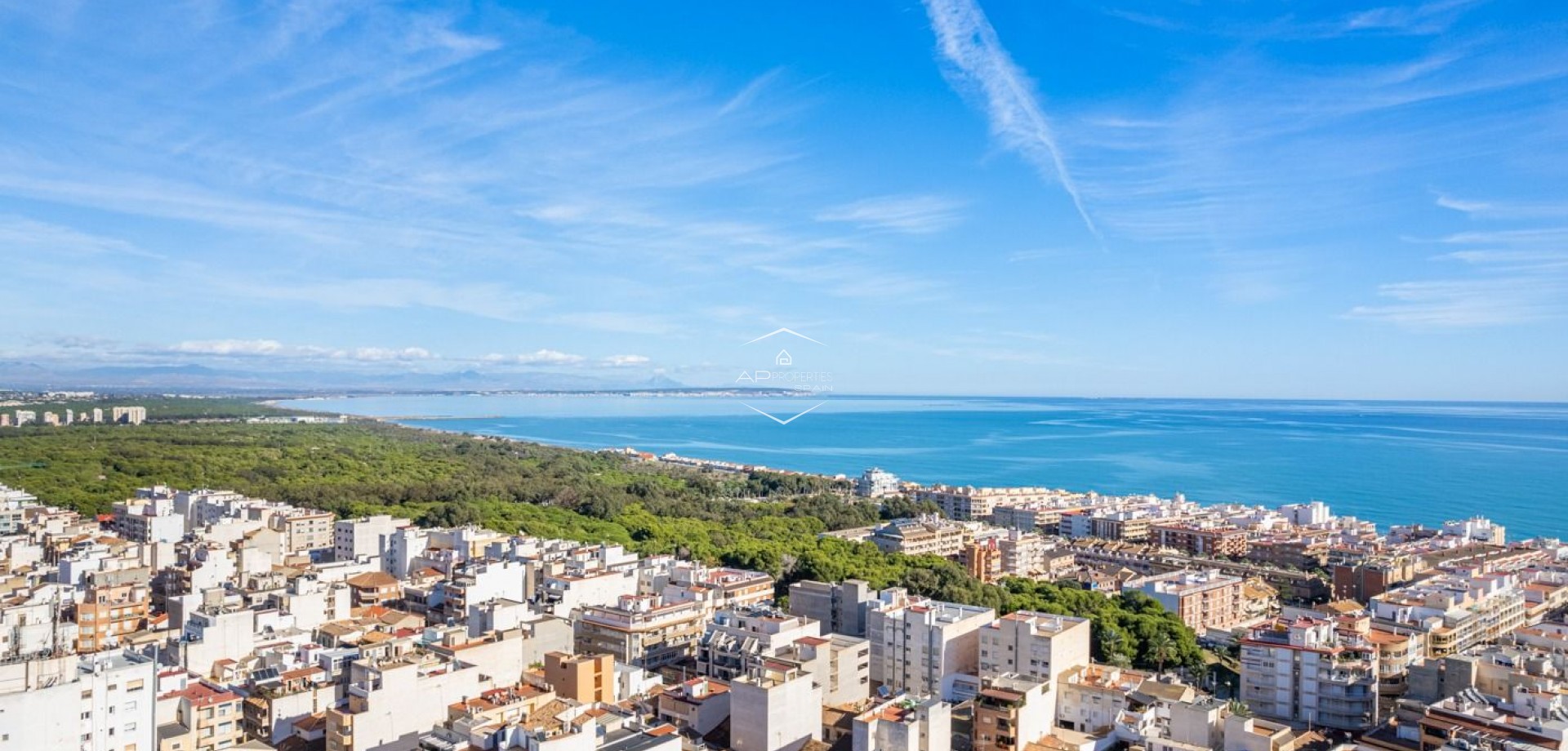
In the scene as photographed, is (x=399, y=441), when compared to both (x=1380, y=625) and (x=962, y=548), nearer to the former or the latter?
(x=962, y=548)

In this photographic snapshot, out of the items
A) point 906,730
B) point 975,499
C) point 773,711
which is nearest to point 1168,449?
point 975,499

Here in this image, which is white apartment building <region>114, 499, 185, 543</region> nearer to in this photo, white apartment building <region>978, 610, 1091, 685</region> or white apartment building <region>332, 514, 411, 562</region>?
white apartment building <region>332, 514, 411, 562</region>

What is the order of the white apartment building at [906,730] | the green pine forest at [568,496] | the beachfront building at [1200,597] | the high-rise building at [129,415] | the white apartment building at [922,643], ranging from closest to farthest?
1. the white apartment building at [906,730]
2. the white apartment building at [922,643]
3. the green pine forest at [568,496]
4. the beachfront building at [1200,597]
5. the high-rise building at [129,415]

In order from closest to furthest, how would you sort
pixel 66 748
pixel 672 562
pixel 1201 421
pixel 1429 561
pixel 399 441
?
pixel 66 748, pixel 672 562, pixel 1429 561, pixel 399 441, pixel 1201 421

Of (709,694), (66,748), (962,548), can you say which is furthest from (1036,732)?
(962,548)

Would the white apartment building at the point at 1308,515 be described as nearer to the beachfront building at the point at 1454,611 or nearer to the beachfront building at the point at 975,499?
the beachfront building at the point at 975,499

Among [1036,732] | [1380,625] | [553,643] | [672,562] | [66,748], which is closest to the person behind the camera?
[66,748]

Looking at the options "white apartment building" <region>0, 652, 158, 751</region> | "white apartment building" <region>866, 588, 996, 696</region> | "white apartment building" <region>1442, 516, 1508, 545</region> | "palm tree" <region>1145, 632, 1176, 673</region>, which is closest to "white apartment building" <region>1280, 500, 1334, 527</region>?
"white apartment building" <region>1442, 516, 1508, 545</region>

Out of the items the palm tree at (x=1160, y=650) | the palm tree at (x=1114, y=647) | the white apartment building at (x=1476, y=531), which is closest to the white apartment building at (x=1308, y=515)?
the white apartment building at (x=1476, y=531)
